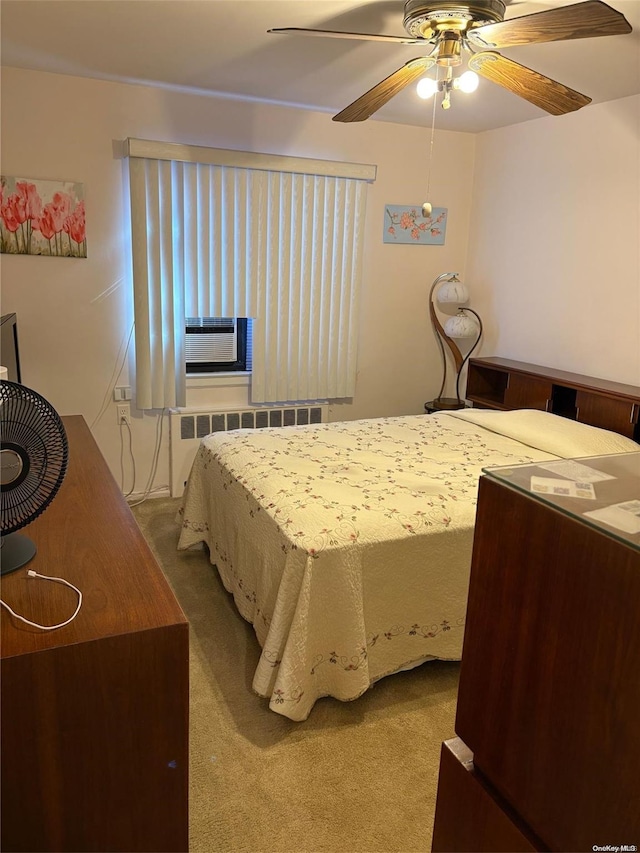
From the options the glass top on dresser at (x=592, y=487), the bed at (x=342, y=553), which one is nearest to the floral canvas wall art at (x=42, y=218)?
the bed at (x=342, y=553)

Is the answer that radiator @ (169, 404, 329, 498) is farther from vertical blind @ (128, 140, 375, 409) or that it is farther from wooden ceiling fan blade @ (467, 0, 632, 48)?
wooden ceiling fan blade @ (467, 0, 632, 48)

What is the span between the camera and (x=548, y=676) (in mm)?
856

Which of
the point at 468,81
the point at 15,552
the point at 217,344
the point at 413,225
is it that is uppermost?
the point at 468,81

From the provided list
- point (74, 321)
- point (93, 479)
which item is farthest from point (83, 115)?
point (93, 479)

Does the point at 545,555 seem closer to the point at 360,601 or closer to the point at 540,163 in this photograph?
the point at 360,601

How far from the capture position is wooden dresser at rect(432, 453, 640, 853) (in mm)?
749

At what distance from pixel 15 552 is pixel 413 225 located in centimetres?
351

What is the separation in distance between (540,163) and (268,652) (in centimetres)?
323

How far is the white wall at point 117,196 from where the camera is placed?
126 inches

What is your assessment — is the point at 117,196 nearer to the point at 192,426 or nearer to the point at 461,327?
the point at 192,426

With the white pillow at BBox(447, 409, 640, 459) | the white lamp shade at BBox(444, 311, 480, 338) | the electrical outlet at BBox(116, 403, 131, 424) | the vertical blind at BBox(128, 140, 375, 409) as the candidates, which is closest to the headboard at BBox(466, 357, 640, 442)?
the white pillow at BBox(447, 409, 640, 459)

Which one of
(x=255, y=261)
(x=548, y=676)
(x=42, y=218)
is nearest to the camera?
(x=548, y=676)

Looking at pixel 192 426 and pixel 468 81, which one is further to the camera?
pixel 192 426

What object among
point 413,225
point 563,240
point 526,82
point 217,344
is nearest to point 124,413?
point 217,344
